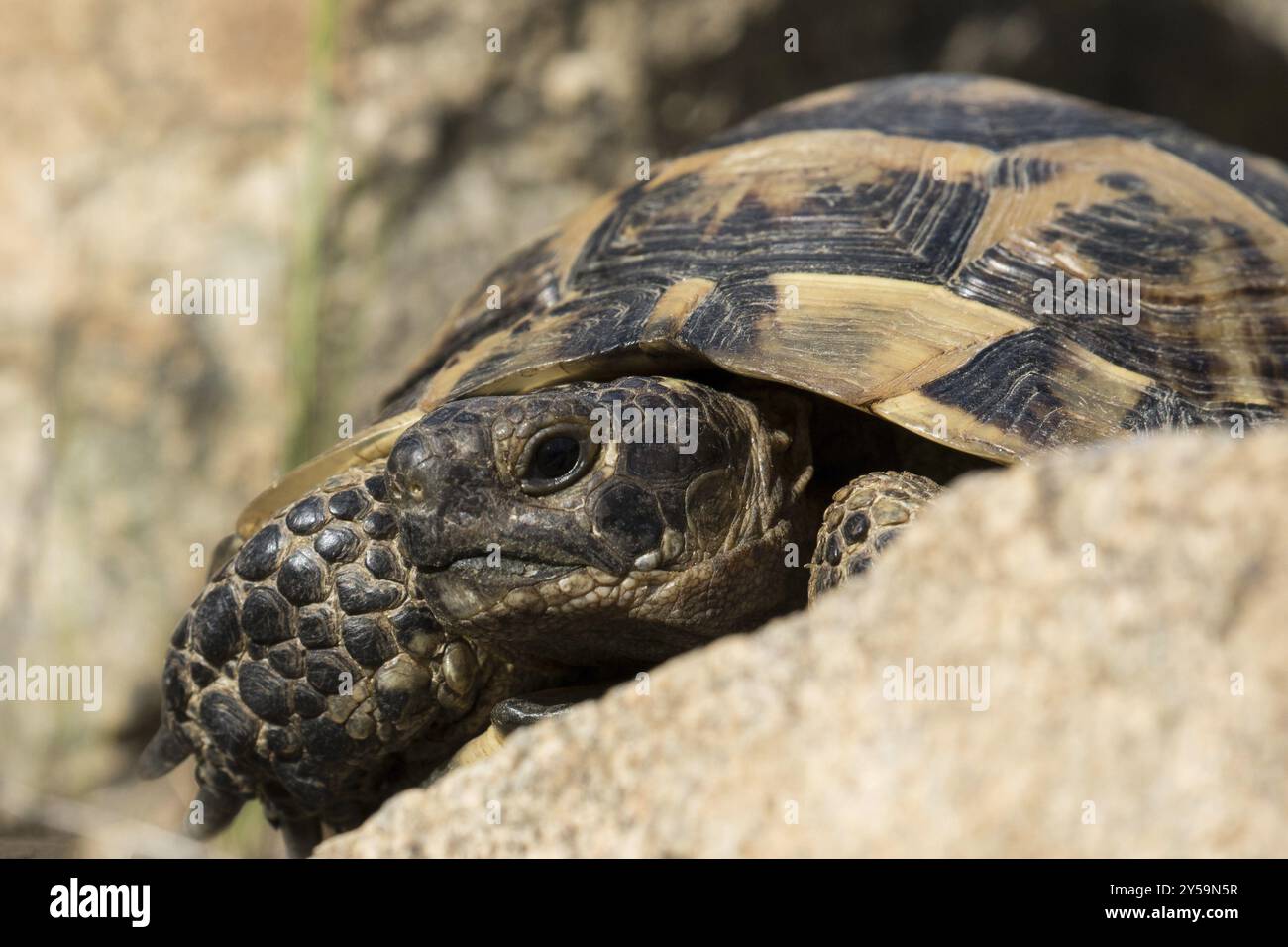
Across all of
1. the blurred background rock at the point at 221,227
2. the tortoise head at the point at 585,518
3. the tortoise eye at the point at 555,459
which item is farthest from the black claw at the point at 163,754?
the blurred background rock at the point at 221,227

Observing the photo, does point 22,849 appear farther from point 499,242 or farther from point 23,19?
point 23,19

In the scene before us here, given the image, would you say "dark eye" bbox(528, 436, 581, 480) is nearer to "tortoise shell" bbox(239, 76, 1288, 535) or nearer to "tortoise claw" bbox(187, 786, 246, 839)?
"tortoise shell" bbox(239, 76, 1288, 535)

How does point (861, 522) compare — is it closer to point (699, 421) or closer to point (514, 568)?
point (699, 421)

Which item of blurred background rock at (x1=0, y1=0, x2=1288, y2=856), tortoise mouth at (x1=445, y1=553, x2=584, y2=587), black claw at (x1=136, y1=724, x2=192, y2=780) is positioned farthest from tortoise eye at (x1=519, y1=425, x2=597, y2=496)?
blurred background rock at (x1=0, y1=0, x2=1288, y2=856)

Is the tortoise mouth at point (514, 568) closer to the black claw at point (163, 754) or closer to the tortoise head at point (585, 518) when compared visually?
the tortoise head at point (585, 518)
